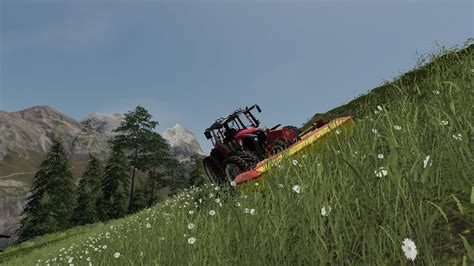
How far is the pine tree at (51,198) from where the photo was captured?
5128cm

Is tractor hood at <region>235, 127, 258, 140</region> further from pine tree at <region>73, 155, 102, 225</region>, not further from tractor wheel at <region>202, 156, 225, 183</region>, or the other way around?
pine tree at <region>73, 155, 102, 225</region>

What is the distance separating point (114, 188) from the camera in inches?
2493

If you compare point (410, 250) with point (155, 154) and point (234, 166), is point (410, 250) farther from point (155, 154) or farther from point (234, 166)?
point (155, 154)

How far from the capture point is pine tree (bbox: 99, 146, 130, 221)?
207 feet

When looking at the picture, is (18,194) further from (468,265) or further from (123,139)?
(468,265)


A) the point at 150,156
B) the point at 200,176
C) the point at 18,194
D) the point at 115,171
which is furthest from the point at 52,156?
the point at 18,194

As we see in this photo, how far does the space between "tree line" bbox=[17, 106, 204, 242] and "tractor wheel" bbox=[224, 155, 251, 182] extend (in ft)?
153

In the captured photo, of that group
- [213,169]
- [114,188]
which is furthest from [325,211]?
[114,188]

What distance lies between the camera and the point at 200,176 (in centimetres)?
7088

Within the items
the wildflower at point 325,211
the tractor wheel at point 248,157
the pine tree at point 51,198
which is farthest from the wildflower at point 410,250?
the pine tree at point 51,198

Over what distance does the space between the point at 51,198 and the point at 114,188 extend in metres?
11.5

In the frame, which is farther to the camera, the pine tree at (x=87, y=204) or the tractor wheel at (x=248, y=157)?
the pine tree at (x=87, y=204)

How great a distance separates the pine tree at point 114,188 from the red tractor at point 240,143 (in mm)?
50547

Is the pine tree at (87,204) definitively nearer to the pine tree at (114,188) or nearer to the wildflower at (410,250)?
the pine tree at (114,188)
